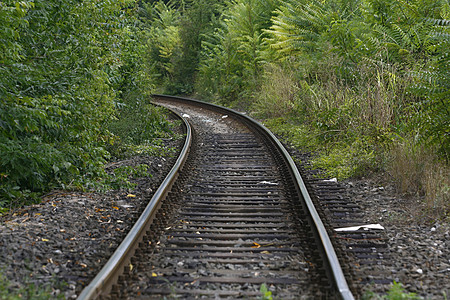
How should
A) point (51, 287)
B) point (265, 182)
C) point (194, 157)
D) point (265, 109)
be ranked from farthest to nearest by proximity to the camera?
point (265, 109), point (194, 157), point (265, 182), point (51, 287)

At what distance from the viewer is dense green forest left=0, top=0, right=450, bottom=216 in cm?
555

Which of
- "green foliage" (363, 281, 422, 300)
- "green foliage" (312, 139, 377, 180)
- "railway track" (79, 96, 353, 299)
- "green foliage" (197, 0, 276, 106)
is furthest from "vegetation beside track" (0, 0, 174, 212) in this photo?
"green foliage" (197, 0, 276, 106)

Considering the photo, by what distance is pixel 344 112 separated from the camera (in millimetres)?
9117

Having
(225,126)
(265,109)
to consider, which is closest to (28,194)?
(225,126)

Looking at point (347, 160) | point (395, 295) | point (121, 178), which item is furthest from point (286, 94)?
point (395, 295)

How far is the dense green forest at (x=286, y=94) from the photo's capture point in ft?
18.2

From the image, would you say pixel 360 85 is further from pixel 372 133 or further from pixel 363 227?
pixel 363 227

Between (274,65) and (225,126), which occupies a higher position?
(274,65)

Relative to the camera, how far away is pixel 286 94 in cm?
1404

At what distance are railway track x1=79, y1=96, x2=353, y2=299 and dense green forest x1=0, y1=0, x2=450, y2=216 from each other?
140 cm

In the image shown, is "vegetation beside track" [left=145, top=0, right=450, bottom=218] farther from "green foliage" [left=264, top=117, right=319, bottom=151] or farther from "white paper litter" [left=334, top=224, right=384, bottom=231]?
"white paper litter" [left=334, top=224, right=384, bottom=231]

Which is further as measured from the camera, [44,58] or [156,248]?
[44,58]

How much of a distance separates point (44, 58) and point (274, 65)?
37.0ft

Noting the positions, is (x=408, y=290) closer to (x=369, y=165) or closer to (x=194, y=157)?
(x=369, y=165)
